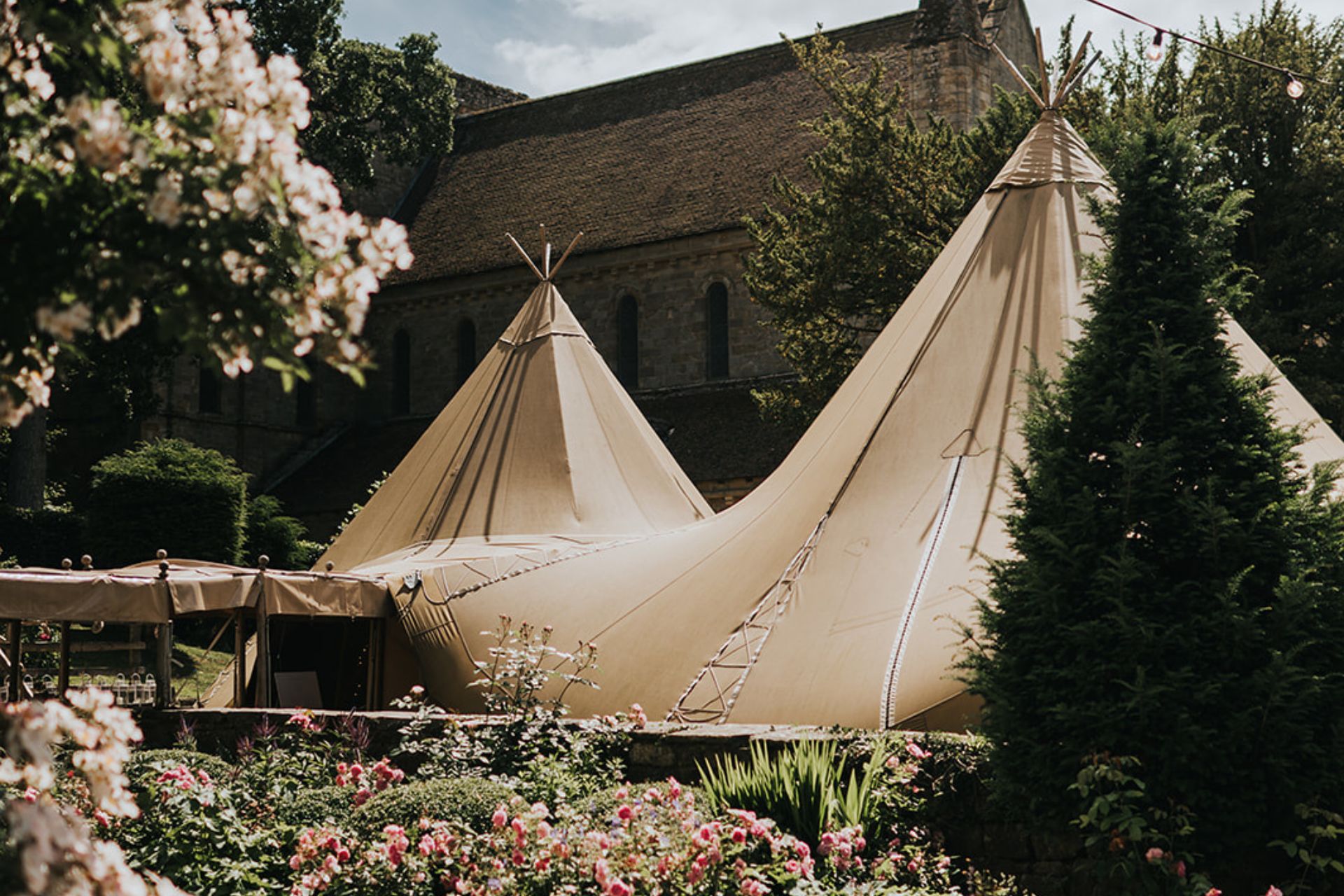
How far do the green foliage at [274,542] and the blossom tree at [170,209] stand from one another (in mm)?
23210

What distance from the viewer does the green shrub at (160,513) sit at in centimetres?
2384

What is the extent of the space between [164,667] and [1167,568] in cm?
677

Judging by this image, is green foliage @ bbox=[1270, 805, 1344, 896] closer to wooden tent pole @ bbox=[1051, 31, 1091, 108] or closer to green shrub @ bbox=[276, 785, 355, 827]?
green shrub @ bbox=[276, 785, 355, 827]

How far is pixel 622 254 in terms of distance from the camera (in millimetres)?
30375

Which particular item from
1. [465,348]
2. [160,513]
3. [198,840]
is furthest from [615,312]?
[198,840]

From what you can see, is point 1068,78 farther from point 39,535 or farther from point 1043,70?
point 39,535

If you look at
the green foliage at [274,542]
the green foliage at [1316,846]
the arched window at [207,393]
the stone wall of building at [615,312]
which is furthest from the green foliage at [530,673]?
the arched window at [207,393]

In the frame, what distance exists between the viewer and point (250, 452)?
3369 centimetres

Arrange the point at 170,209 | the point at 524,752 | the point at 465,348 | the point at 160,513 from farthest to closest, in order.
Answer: the point at 465,348 → the point at 160,513 → the point at 524,752 → the point at 170,209

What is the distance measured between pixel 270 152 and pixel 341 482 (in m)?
30.0

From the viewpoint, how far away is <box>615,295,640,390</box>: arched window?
101 feet

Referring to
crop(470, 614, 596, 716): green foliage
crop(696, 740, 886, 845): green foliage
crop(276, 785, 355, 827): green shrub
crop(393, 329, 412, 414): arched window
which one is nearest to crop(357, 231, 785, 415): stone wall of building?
crop(393, 329, 412, 414): arched window

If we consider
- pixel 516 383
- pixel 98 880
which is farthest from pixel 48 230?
pixel 516 383

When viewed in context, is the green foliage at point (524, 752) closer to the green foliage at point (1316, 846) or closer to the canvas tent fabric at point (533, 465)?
the green foliage at point (1316, 846)
